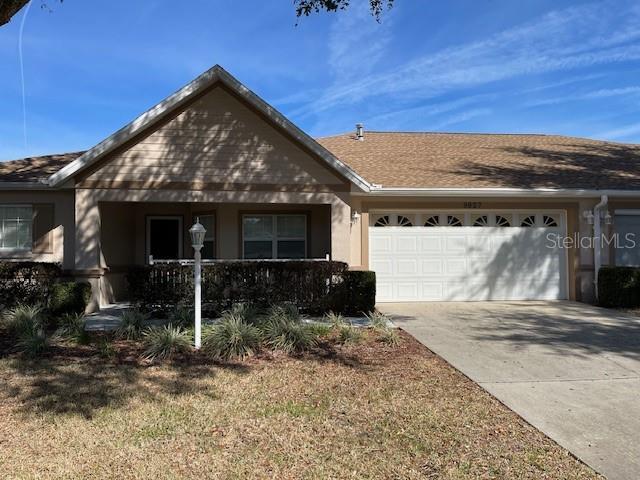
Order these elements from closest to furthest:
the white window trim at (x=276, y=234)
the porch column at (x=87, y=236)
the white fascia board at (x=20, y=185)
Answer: the porch column at (x=87, y=236), the white fascia board at (x=20, y=185), the white window trim at (x=276, y=234)

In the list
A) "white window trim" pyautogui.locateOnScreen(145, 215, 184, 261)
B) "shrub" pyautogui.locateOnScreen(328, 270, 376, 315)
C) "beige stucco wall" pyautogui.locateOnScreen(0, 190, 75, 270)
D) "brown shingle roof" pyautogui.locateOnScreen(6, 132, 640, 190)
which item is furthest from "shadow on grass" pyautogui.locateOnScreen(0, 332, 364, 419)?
"brown shingle roof" pyautogui.locateOnScreen(6, 132, 640, 190)

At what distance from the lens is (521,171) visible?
1451 cm

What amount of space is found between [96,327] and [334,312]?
180 inches

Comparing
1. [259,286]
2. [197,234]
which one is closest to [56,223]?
[259,286]

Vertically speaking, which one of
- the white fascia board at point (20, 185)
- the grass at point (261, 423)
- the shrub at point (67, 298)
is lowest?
the grass at point (261, 423)

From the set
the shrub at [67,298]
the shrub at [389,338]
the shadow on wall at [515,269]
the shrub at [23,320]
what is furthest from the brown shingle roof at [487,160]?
the shrub at [23,320]

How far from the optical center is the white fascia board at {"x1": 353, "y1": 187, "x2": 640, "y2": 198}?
1264cm

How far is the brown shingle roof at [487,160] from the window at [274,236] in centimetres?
224

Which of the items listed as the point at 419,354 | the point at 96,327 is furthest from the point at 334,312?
the point at 96,327

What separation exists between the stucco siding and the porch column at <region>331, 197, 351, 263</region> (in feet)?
1.81

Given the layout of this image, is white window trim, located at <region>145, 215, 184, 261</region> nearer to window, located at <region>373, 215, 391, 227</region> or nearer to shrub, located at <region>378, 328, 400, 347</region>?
window, located at <region>373, 215, 391, 227</region>

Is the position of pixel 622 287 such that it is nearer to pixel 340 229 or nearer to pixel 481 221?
pixel 481 221

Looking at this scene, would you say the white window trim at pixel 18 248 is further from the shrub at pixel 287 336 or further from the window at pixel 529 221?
the window at pixel 529 221

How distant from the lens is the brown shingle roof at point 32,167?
40.5ft
